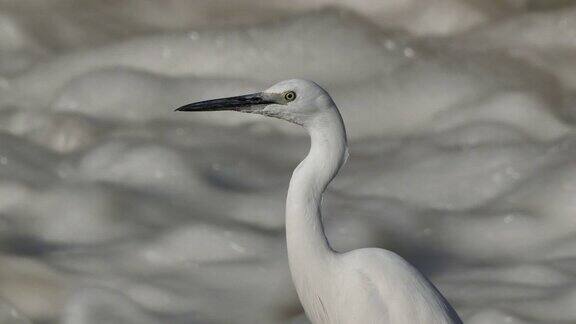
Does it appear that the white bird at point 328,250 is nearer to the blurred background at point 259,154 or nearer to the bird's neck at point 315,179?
the bird's neck at point 315,179

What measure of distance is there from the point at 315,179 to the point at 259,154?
7.89ft

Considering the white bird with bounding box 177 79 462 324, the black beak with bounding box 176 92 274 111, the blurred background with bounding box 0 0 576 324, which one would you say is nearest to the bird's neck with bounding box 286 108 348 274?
the white bird with bounding box 177 79 462 324

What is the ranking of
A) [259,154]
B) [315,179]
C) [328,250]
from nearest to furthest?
[315,179], [328,250], [259,154]

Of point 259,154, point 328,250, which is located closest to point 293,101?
point 328,250

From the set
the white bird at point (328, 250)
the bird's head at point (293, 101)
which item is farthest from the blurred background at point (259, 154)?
the bird's head at point (293, 101)

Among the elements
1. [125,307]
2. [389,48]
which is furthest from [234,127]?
[125,307]

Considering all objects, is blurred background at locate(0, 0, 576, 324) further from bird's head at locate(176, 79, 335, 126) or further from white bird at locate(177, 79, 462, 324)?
bird's head at locate(176, 79, 335, 126)

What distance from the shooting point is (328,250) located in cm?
307

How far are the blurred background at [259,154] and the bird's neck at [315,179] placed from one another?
3.12 feet

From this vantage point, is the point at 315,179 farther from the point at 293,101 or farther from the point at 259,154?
the point at 259,154

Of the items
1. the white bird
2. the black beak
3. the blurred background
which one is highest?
the black beak

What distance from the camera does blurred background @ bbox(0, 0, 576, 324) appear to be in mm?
4184

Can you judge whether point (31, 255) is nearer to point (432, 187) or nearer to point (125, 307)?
point (125, 307)

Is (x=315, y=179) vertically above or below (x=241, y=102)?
below
